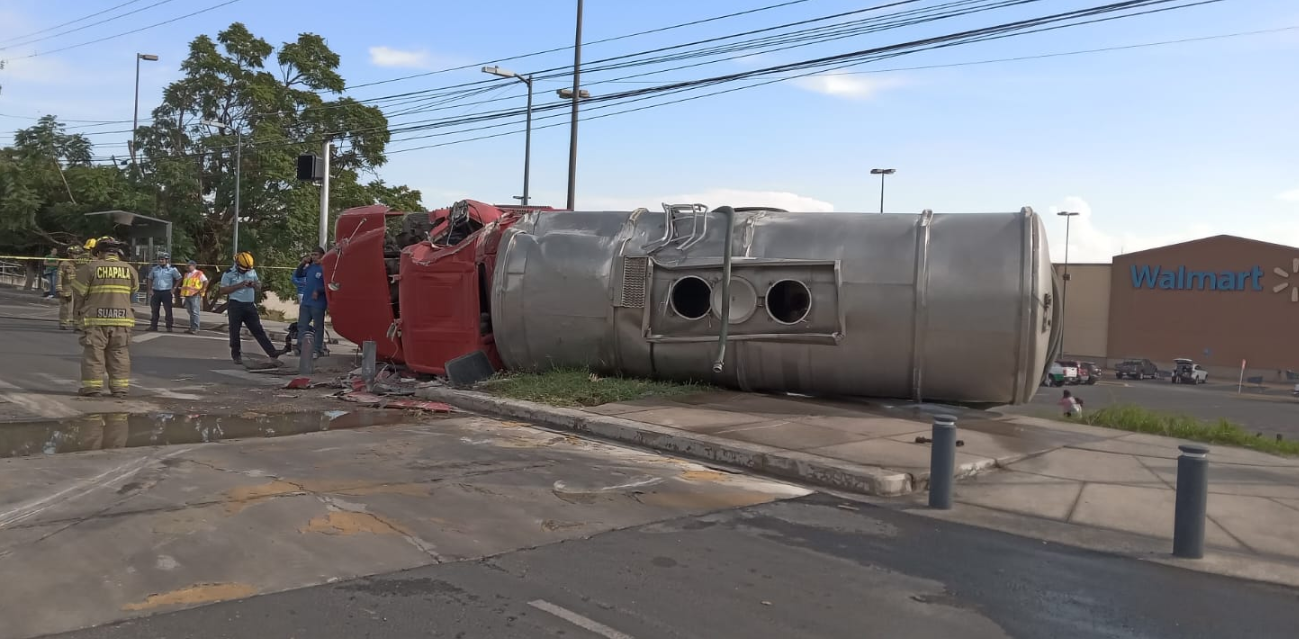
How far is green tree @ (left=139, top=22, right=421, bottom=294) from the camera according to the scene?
3359cm

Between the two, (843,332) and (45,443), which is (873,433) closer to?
(843,332)

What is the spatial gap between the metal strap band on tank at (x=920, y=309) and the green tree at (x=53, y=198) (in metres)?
32.7

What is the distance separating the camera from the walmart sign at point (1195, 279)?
55.0 m

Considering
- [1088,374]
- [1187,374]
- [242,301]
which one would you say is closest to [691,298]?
[242,301]

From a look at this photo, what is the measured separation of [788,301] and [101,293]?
786cm

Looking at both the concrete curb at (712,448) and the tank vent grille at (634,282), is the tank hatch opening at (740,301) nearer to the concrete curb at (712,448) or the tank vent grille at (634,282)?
the tank vent grille at (634,282)

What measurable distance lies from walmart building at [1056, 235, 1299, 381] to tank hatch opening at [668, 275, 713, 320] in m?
53.3

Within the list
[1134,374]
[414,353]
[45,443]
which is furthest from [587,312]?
[1134,374]

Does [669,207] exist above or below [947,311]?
above

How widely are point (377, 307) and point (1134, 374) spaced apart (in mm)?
53177

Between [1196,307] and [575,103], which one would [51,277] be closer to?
[575,103]

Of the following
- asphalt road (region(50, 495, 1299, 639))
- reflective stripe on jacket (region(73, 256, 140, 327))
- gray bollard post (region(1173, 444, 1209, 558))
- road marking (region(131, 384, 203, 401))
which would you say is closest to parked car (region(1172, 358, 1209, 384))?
gray bollard post (region(1173, 444, 1209, 558))

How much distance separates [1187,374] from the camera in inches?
1996

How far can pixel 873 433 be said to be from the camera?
896 centimetres
